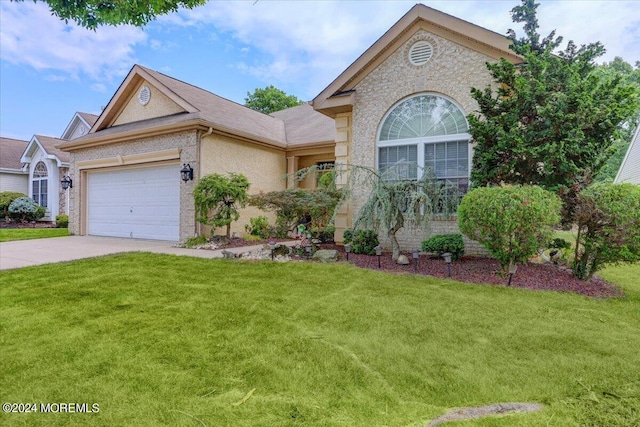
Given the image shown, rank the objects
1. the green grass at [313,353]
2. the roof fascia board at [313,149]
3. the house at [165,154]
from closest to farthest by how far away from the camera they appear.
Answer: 1. the green grass at [313,353]
2. the house at [165,154]
3. the roof fascia board at [313,149]

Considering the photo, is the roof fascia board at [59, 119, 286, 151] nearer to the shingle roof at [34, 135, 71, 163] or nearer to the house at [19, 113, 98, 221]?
the shingle roof at [34, 135, 71, 163]

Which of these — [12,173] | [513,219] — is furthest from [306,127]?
[12,173]

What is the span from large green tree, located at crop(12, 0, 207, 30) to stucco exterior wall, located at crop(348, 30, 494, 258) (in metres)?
5.87

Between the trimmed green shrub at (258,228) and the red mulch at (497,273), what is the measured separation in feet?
15.3

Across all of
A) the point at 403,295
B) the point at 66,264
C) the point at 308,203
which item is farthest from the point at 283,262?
the point at 66,264

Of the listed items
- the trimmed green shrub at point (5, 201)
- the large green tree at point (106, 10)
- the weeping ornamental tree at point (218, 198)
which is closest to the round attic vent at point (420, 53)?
the weeping ornamental tree at point (218, 198)

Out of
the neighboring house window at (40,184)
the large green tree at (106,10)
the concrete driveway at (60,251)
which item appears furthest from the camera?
the neighboring house window at (40,184)

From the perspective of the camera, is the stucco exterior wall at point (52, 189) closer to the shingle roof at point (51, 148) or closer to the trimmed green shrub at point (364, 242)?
the shingle roof at point (51, 148)

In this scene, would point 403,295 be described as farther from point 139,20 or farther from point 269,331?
point 139,20

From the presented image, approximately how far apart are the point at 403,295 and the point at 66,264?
720 centimetres

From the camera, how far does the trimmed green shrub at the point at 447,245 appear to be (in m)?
7.74

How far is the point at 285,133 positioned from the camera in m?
15.2

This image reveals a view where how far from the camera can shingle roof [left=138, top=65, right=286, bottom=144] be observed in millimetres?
11867

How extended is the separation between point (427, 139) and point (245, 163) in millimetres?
6584
